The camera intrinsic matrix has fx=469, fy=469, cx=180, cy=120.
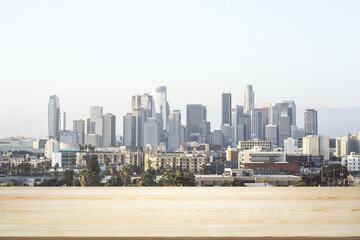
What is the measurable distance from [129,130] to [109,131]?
7.15 meters

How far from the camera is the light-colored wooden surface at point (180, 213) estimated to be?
1629 millimetres

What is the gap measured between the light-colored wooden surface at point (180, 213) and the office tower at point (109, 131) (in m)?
160

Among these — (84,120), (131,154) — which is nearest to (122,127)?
(84,120)

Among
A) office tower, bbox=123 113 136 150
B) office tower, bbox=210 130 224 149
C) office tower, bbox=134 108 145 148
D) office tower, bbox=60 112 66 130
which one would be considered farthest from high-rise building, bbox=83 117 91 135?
office tower, bbox=210 130 224 149

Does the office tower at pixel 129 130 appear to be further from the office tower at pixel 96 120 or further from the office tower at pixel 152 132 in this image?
the office tower at pixel 96 120

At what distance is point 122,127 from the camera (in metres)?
170

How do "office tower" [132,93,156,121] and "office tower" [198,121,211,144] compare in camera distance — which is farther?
"office tower" [132,93,156,121]

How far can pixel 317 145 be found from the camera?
120m

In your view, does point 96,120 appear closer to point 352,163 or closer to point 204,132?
point 204,132

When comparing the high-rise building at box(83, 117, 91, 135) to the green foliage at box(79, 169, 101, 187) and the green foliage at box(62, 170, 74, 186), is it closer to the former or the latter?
the green foliage at box(62, 170, 74, 186)

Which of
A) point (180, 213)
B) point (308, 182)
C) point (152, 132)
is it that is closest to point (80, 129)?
point (152, 132)

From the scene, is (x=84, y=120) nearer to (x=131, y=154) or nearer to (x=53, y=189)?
(x=131, y=154)

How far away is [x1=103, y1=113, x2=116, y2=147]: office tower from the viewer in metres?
163

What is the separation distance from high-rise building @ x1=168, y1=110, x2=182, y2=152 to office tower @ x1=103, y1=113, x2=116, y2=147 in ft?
67.4
